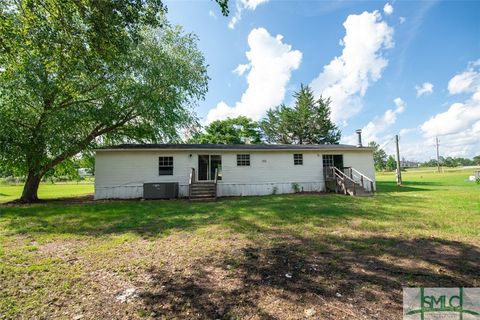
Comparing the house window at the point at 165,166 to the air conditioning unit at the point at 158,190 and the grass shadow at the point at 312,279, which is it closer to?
the air conditioning unit at the point at 158,190

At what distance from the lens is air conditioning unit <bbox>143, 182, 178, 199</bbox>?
12.8 m

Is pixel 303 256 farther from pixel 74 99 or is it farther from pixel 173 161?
pixel 74 99

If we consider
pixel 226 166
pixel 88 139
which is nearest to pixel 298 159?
pixel 226 166

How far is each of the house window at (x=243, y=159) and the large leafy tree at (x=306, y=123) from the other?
1038 inches

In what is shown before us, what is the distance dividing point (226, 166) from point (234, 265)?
424 inches

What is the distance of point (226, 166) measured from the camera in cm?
1439

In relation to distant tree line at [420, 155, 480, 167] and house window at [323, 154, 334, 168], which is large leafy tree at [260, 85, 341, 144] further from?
distant tree line at [420, 155, 480, 167]

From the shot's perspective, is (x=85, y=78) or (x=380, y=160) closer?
(x=85, y=78)

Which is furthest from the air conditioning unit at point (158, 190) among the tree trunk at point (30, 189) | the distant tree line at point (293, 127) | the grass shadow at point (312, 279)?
the distant tree line at point (293, 127)

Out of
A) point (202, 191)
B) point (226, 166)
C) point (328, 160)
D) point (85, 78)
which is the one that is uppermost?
point (85, 78)

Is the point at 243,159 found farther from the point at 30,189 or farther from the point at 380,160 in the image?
the point at 380,160

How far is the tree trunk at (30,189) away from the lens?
1222 centimetres

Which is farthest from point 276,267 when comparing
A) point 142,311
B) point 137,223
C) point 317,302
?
point 137,223

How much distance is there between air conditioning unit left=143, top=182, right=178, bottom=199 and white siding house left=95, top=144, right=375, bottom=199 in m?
0.72
